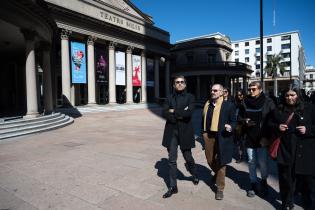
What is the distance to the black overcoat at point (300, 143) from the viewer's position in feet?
11.1

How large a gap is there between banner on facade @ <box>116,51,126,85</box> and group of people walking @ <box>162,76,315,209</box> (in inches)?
963

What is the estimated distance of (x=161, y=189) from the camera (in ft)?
14.9

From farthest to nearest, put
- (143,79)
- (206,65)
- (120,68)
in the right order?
1. (206,65)
2. (143,79)
3. (120,68)

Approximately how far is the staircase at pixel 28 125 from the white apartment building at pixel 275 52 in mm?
73811

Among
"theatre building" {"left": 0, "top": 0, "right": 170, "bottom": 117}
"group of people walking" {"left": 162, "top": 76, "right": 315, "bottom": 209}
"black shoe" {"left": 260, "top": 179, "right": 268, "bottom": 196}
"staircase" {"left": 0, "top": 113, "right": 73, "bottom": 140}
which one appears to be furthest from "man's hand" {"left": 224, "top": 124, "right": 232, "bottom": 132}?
"theatre building" {"left": 0, "top": 0, "right": 170, "bottom": 117}

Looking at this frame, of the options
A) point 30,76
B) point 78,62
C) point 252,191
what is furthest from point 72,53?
point 252,191

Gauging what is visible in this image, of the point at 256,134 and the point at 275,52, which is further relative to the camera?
the point at 275,52

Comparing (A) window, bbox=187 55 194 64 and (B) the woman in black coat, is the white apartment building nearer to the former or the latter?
(A) window, bbox=187 55 194 64

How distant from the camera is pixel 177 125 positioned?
4.31 m

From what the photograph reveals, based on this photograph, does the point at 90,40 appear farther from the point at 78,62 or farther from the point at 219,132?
the point at 219,132

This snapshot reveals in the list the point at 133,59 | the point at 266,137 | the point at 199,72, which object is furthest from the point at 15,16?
the point at 199,72

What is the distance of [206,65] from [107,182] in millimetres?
40860

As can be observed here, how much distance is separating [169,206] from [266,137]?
6.55 ft

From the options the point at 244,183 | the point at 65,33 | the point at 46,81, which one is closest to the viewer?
the point at 244,183
